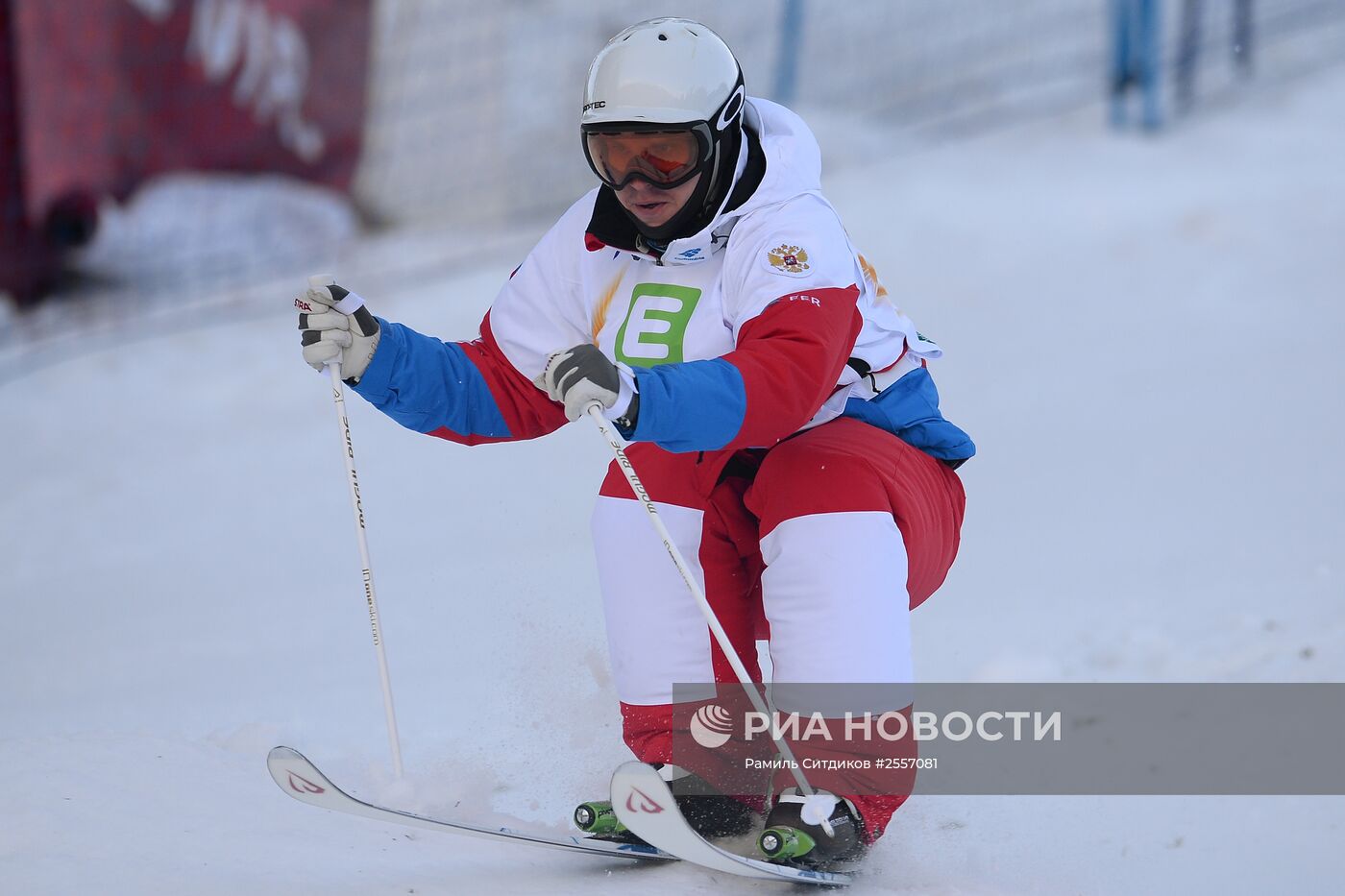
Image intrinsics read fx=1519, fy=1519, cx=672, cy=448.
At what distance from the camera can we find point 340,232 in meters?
7.98

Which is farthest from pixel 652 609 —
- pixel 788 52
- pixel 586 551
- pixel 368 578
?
pixel 788 52

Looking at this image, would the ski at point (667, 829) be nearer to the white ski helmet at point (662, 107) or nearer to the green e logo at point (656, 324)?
the green e logo at point (656, 324)

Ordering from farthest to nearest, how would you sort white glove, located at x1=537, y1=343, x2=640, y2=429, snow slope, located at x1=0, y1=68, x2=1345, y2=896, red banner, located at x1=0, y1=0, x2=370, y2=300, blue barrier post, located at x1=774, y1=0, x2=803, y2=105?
blue barrier post, located at x1=774, y1=0, x2=803, y2=105
red banner, located at x1=0, y1=0, x2=370, y2=300
snow slope, located at x1=0, y1=68, x2=1345, y2=896
white glove, located at x1=537, y1=343, x2=640, y2=429

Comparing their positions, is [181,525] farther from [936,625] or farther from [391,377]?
[391,377]

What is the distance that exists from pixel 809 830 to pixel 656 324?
0.92 metres

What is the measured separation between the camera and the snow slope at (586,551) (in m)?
2.88

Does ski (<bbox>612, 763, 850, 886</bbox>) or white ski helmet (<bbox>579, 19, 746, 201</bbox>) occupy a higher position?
white ski helmet (<bbox>579, 19, 746, 201</bbox>)

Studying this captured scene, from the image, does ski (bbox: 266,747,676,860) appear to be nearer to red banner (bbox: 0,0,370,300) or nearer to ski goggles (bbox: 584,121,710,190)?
ski goggles (bbox: 584,121,710,190)

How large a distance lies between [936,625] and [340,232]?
4.65 m

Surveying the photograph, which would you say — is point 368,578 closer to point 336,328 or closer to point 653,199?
point 336,328

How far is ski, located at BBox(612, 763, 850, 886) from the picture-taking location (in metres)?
2.34

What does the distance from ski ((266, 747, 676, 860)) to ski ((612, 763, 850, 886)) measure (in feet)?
0.65

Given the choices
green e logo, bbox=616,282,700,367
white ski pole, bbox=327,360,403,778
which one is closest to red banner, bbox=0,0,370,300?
white ski pole, bbox=327,360,403,778

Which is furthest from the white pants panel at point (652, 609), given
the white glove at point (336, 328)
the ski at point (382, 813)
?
the white glove at point (336, 328)
